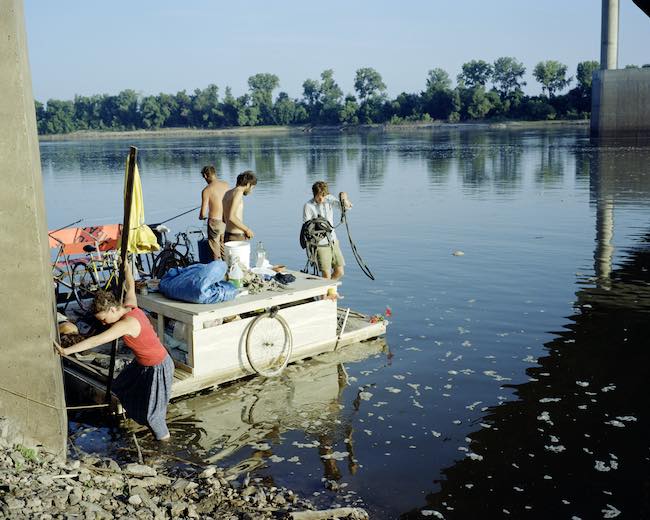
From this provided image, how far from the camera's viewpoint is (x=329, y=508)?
6.42 m

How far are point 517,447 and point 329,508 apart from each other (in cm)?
227

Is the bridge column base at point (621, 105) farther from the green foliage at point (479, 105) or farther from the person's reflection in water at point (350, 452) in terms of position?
the green foliage at point (479, 105)

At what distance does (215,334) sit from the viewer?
29.8 feet

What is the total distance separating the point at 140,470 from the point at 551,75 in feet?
599

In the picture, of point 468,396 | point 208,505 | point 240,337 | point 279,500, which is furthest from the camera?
point 240,337

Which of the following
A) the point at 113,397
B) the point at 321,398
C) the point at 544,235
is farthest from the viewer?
the point at 544,235

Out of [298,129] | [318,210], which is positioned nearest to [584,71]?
[298,129]

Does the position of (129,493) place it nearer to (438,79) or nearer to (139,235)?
(139,235)

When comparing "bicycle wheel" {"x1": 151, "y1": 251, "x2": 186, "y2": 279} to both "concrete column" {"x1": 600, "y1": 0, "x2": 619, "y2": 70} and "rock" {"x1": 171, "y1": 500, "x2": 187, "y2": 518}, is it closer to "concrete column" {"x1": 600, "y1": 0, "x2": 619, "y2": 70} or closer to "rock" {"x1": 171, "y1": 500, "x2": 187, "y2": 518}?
"rock" {"x1": 171, "y1": 500, "x2": 187, "y2": 518}

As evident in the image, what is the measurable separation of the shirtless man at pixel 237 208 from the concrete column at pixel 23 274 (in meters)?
4.99

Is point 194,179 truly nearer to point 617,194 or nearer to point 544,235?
point 617,194

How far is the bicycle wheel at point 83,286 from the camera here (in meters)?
12.0

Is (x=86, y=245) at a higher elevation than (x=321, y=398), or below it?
higher

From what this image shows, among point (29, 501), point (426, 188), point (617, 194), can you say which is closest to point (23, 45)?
point (29, 501)
